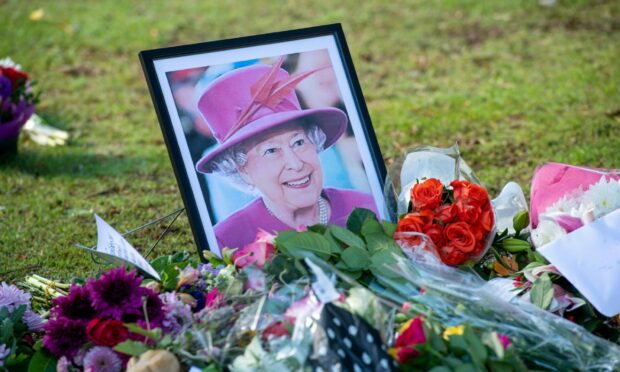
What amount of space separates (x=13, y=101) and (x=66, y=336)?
2735 mm

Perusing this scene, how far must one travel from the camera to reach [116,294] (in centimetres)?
186

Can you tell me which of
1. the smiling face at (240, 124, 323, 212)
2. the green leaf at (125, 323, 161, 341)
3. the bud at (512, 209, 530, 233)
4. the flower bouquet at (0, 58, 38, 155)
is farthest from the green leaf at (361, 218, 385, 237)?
the flower bouquet at (0, 58, 38, 155)

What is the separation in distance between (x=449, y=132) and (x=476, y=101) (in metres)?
0.58

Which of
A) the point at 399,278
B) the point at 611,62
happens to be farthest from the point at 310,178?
the point at 611,62

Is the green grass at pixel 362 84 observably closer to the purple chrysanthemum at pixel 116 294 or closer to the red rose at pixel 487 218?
the purple chrysanthemum at pixel 116 294

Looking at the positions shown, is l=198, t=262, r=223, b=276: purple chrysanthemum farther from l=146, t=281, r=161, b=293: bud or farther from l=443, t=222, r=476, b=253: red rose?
l=443, t=222, r=476, b=253: red rose

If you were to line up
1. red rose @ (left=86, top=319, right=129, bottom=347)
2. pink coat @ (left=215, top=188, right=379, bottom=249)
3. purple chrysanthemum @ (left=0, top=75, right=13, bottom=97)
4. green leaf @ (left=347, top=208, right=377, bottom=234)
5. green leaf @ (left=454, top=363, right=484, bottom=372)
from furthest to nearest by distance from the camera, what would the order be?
purple chrysanthemum @ (left=0, top=75, right=13, bottom=97) → pink coat @ (left=215, top=188, right=379, bottom=249) → green leaf @ (left=347, top=208, right=377, bottom=234) → red rose @ (left=86, top=319, right=129, bottom=347) → green leaf @ (left=454, top=363, right=484, bottom=372)

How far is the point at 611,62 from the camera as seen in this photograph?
5.40 metres

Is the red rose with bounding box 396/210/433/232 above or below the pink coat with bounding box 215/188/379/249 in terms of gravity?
below

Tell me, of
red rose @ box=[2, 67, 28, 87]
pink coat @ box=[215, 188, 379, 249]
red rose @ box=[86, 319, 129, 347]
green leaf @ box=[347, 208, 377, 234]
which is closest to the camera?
red rose @ box=[86, 319, 129, 347]

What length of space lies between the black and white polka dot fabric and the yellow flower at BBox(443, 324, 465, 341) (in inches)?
6.1

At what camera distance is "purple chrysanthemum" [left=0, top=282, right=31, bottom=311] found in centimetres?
212

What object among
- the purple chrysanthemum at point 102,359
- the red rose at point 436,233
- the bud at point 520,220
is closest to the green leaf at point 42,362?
the purple chrysanthemum at point 102,359

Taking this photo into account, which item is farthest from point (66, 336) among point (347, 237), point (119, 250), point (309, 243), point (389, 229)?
point (389, 229)
